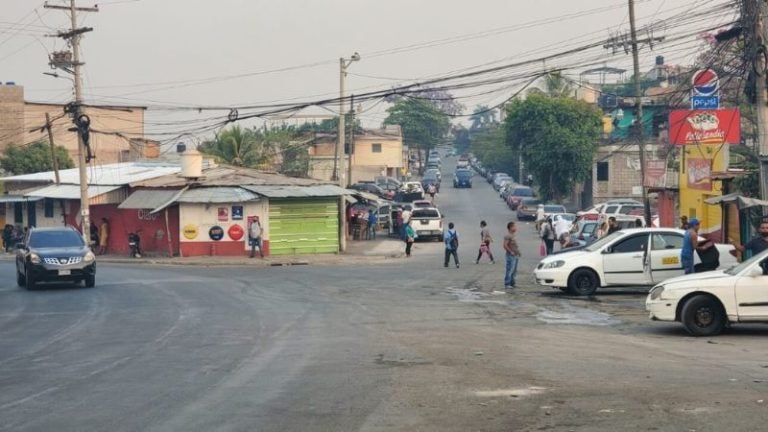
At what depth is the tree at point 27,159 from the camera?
71125 mm

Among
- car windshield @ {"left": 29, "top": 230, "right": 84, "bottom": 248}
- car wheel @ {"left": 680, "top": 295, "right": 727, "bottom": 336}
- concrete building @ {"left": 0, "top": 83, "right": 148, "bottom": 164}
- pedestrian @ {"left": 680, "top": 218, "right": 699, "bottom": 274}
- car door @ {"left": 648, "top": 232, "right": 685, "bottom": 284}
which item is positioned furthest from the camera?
concrete building @ {"left": 0, "top": 83, "right": 148, "bottom": 164}

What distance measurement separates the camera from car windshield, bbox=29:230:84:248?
95.1 feet

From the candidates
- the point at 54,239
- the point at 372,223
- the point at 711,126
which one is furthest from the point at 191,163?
the point at 711,126

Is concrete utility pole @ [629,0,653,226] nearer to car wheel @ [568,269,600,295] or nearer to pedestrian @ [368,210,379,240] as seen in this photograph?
car wheel @ [568,269,600,295]

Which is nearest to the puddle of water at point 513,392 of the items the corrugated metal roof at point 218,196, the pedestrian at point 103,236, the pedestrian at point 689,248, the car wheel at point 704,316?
the car wheel at point 704,316

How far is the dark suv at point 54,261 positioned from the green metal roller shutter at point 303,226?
16.2 metres

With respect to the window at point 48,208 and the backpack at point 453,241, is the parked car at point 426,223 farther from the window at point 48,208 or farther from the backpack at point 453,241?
the window at point 48,208

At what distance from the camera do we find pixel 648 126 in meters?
68.5

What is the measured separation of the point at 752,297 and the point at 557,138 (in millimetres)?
56775

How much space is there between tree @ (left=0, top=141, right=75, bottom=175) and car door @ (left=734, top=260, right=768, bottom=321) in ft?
206

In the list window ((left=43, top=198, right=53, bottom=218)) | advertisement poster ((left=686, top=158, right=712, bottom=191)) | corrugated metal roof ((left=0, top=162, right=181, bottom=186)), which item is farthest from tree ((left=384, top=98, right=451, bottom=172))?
advertisement poster ((left=686, top=158, right=712, bottom=191))

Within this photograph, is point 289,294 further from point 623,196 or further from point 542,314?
point 623,196

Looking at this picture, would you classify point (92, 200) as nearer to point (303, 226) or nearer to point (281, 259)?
point (303, 226)

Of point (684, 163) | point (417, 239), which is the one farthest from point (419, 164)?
point (684, 163)
